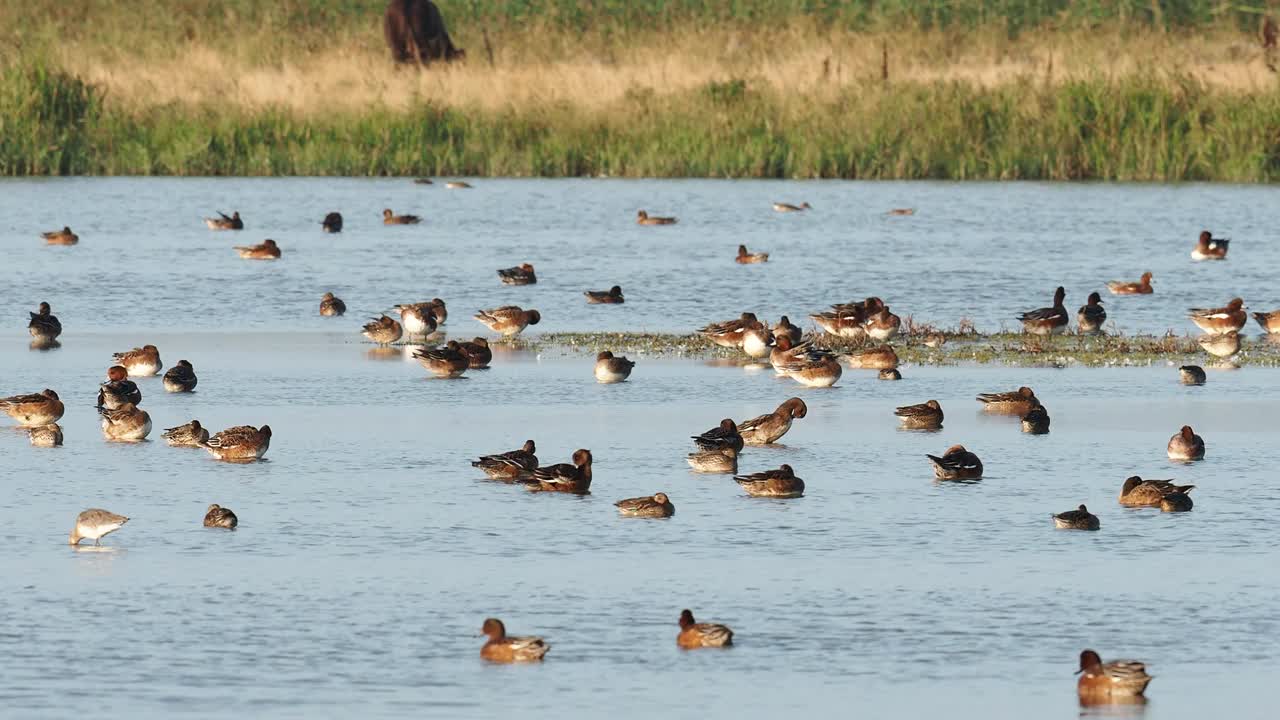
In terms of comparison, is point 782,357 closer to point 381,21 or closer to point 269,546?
point 269,546

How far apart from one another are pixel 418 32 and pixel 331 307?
1009 inches

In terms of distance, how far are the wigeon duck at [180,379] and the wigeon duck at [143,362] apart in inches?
31.0

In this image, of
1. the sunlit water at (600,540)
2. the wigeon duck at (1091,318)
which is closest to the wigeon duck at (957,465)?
the sunlit water at (600,540)

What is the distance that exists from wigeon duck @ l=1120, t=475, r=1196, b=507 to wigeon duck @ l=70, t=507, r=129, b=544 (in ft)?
19.8

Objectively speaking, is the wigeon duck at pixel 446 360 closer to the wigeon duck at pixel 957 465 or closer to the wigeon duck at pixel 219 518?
the wigeon duck at pixel 957 465

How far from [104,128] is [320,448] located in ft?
87.2

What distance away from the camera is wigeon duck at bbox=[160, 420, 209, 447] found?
16.8 metres

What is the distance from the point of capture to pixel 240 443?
16.3 meters

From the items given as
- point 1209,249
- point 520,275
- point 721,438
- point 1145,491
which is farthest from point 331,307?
point 1145,491

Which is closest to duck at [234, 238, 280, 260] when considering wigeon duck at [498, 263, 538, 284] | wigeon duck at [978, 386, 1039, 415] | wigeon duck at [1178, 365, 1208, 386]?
wigeon duck at [498, 263, 538, 284]

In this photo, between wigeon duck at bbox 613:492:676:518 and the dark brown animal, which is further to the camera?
the dark brown animal

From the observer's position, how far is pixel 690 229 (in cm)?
3559

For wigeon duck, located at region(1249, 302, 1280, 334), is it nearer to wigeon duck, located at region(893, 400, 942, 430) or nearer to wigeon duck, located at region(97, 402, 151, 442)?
wigeon duck, located at region(893, 400, 942, 430)

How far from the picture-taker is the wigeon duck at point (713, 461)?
16219 millimetres
